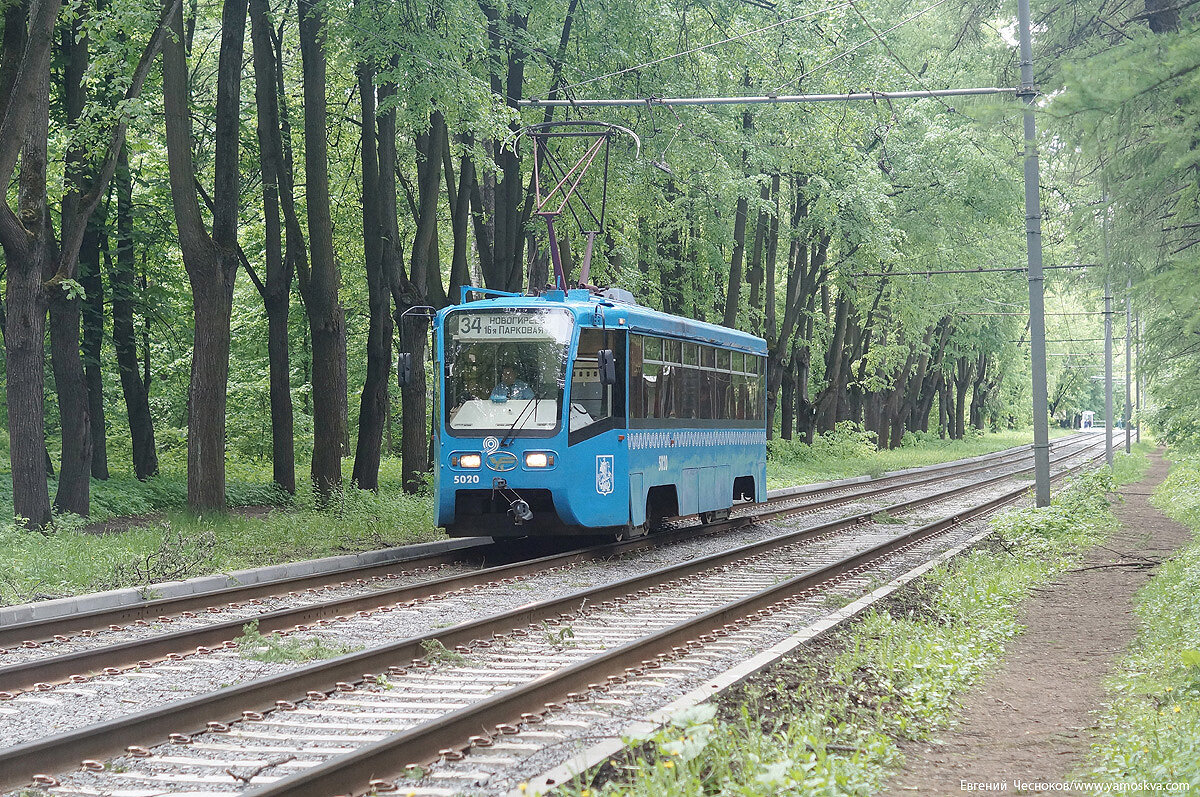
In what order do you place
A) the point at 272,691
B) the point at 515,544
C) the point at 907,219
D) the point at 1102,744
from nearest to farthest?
the point at 1102,744 → the point at 272,691 → the point at 515,544 → the point at 907,219

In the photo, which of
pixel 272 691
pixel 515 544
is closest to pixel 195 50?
pixel 515 544

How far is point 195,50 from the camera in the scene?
28.4m

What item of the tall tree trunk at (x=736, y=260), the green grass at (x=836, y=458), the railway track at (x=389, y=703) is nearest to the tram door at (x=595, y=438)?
the railway track at (x=389, y=703)

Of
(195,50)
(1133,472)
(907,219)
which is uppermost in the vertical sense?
(195,50)

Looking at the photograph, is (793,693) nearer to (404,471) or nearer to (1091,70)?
(1091,70)

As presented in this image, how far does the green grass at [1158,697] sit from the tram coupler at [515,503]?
23.2 ft

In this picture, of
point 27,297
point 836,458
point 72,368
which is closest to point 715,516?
point 72,368

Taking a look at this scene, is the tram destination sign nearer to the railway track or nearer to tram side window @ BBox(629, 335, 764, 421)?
tram side window @ BBox(629, 335, 764, 421)

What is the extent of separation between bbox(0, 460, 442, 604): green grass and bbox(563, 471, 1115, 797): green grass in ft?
23.5

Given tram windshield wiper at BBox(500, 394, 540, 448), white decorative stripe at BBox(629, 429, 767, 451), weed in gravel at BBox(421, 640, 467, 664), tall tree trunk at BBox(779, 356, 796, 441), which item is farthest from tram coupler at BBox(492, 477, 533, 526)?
tall tree trunk at BBox(779, 356, 796, 441)

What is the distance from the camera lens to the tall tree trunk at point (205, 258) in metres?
17.2

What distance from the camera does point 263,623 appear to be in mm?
10547

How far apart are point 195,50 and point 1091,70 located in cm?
2416

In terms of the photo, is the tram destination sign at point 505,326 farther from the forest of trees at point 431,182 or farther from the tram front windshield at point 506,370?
the forest of trees at point 431,182
